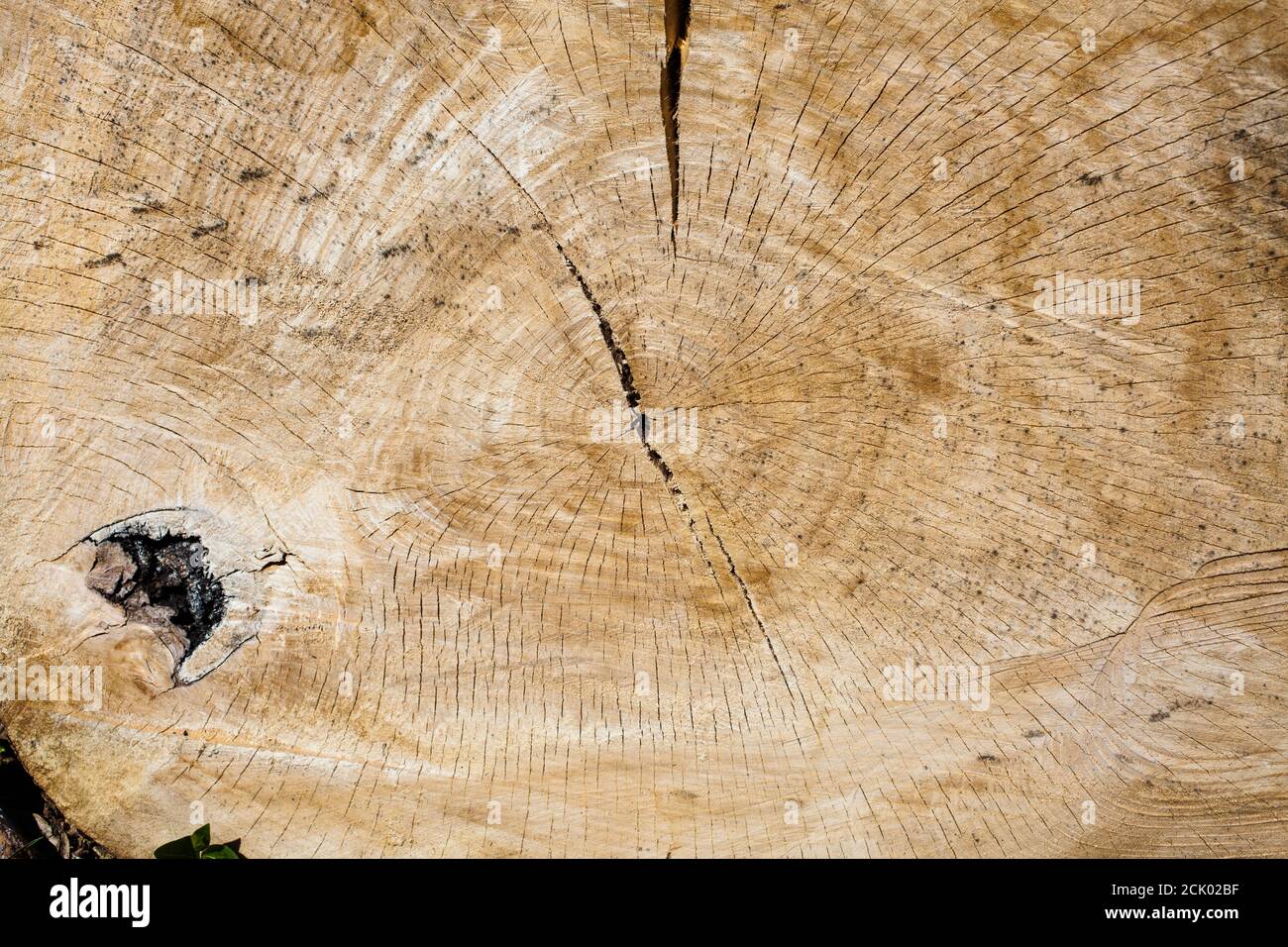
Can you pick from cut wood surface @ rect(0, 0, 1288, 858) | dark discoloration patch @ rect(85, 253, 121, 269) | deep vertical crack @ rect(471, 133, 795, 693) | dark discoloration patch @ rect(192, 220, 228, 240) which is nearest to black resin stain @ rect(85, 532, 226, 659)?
cut wood surface @ rect(0, 0, 1288, 858)

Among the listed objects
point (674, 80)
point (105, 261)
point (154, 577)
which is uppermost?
point (674, 80)

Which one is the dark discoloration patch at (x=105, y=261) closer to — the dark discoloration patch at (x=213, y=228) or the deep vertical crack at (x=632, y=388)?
the dark discoloration patch at (x=213, y=228)

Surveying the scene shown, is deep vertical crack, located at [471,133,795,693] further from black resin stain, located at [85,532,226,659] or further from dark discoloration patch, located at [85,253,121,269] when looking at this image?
black resin stain, located at [85,532,226,659]

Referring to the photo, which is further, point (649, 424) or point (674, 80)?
point (649, 424)

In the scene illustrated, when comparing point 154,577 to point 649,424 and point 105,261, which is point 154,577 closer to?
point 105,261

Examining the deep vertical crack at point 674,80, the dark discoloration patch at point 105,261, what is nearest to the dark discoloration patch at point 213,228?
the dark discoloration patch at point 105,261

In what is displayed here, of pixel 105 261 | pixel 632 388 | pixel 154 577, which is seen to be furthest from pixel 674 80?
pixel 154 577

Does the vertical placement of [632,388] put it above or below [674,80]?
below
